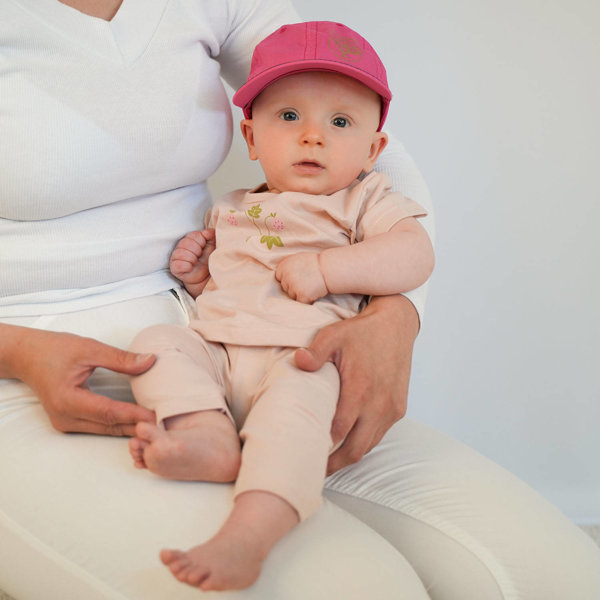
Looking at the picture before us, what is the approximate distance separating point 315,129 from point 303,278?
23 cm

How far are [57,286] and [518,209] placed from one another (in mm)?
1107

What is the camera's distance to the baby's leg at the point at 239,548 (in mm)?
656

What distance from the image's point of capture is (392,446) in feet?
3.47

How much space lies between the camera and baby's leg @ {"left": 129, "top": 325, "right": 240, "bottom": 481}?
772 millimetres

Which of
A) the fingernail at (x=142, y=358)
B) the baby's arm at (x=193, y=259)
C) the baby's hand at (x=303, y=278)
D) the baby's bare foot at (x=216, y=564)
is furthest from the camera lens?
the baby's arm at (x=193, y=259)

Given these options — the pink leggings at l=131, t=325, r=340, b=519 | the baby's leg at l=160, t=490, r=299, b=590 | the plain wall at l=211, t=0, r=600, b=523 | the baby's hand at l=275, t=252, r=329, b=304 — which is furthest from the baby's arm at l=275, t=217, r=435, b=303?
the plain wall at l=211, t=0, r=600, b=523

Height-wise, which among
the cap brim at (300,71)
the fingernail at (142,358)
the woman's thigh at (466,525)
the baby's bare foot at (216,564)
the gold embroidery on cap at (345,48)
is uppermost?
the gold embroidery on cap at (345,48)

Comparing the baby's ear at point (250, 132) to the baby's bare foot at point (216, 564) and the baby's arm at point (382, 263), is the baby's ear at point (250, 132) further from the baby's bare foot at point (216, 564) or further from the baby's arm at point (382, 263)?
the baby's bare foot at point (216, 564)

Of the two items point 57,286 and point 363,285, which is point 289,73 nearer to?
point 363,285

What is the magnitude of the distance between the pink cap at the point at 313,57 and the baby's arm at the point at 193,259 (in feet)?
0.73

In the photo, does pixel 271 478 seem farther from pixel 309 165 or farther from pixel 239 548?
pixel 309 165

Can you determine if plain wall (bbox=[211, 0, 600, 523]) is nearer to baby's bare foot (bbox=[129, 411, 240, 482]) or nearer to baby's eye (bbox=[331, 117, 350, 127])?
baby's eye (bbox=[331, 117, 350, 127])

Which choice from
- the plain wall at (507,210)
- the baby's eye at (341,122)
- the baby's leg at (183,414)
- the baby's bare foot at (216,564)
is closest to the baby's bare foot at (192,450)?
the baby's leg at (183,414)

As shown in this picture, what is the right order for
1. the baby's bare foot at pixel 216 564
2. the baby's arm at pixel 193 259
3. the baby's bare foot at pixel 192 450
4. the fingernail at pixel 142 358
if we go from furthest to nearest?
the baby's arm at pixel 193 259
the fingernail at pixel 142 358
the baby's bare foot at pixel 192 450
the baby's bare foot at pixel 216 564
